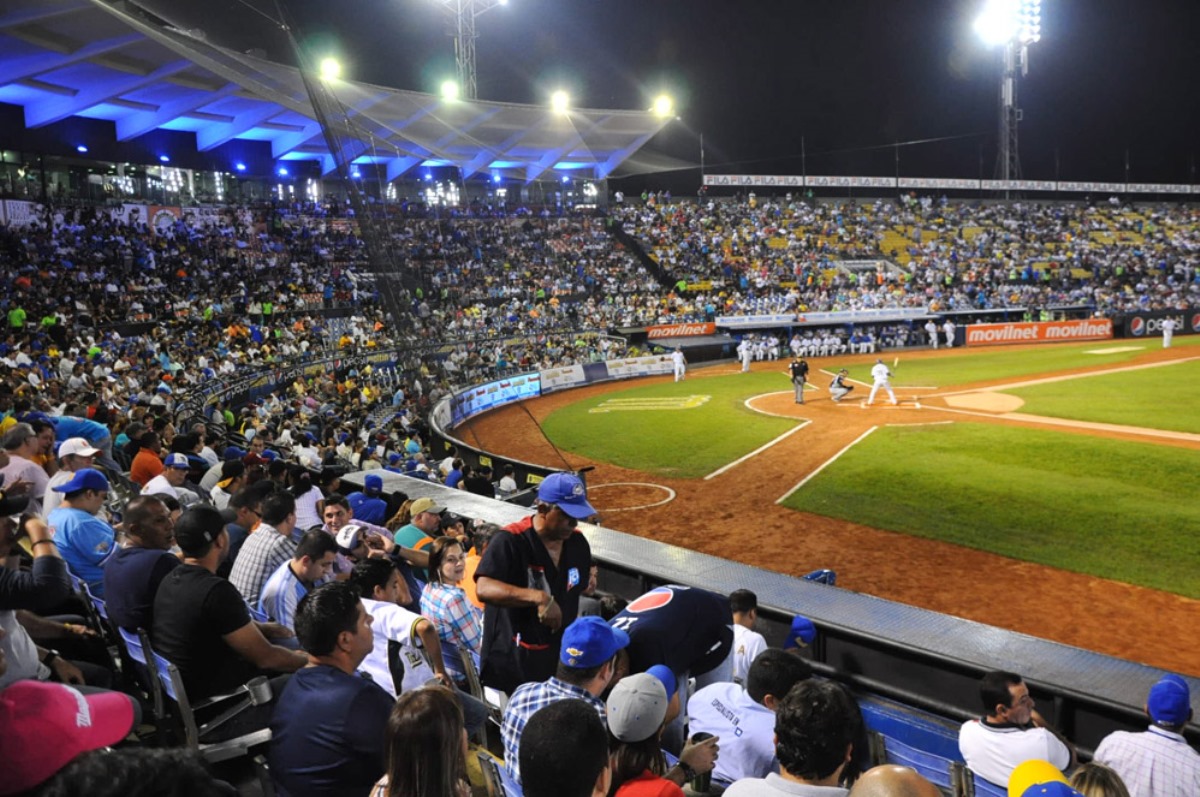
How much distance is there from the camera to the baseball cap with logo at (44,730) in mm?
2012

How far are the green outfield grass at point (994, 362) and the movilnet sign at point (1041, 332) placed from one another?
A: 1690 millimetres

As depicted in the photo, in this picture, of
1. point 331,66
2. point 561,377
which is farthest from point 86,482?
point 331,66

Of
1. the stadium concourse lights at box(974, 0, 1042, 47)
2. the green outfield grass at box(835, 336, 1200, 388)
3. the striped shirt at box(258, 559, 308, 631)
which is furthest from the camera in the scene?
the stadium concourse lights at box(974, 0, 1042, 47)

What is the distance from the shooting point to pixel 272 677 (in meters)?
4.46

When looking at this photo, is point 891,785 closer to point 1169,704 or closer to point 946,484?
point 1169,704

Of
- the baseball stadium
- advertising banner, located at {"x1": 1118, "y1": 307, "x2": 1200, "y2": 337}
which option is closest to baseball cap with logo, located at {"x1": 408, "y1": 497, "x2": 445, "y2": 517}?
the baseball stadium

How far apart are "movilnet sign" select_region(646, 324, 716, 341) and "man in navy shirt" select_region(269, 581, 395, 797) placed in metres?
37.5

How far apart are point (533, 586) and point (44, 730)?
2.72m

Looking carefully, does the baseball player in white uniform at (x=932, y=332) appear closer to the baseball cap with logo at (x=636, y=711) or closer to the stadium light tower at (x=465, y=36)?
the stadium light tower at (x=465, y=36)

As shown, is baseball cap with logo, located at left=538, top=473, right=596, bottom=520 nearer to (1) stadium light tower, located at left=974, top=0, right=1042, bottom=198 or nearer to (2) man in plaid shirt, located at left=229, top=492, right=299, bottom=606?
(2) man in plaid shirt, located at left=229, top=492, right=299, bottom=606

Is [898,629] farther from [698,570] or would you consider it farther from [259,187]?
[259,187]

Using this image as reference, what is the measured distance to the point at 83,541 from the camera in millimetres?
5367

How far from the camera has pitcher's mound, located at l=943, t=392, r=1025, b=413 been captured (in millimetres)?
22858

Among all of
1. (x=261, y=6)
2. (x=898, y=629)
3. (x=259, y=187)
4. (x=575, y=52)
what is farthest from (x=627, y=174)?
(x=898, y=629)
